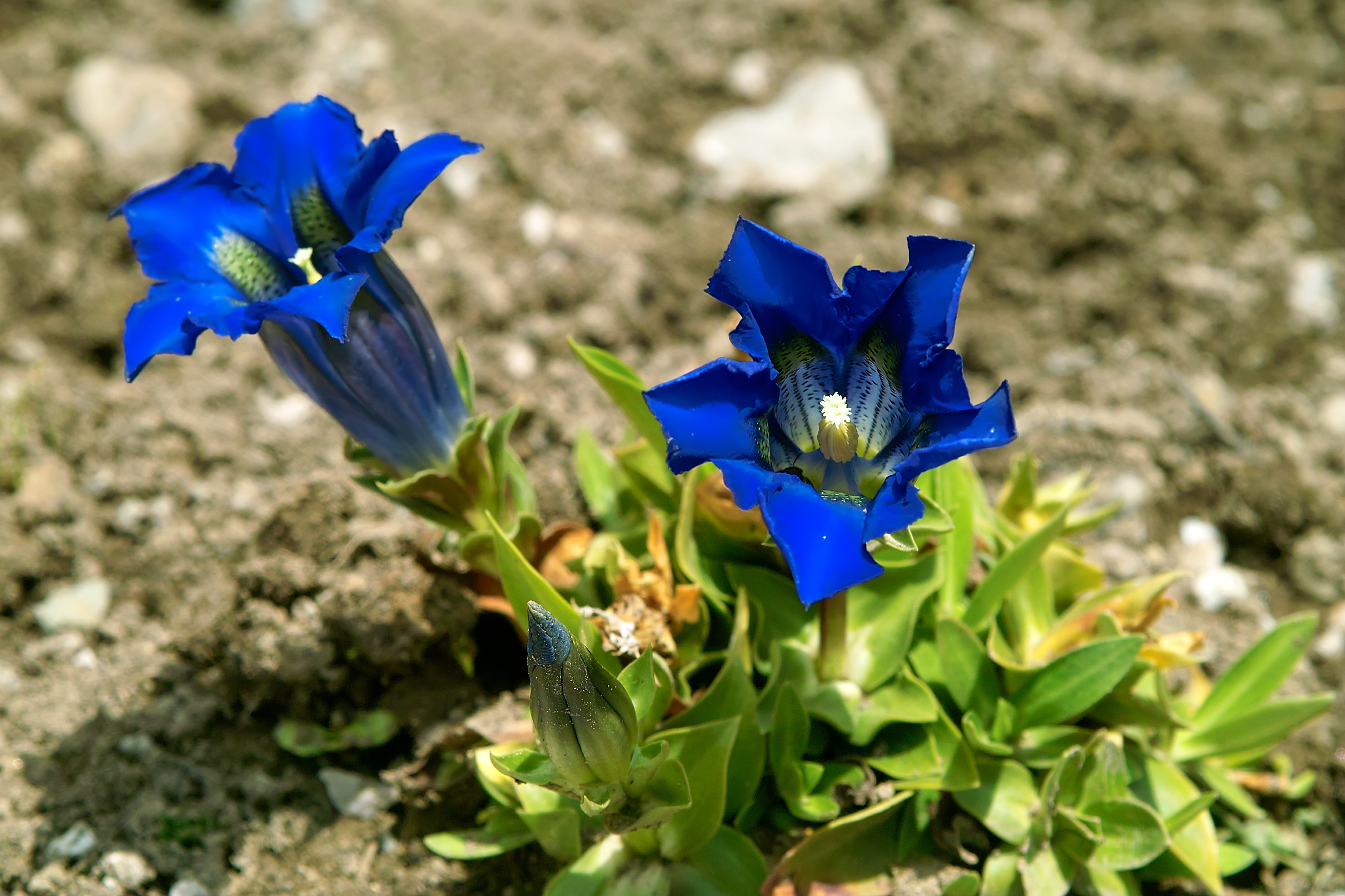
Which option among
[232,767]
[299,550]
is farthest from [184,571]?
[232,767]

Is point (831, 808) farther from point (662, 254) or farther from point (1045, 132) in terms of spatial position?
point (1045, 132)

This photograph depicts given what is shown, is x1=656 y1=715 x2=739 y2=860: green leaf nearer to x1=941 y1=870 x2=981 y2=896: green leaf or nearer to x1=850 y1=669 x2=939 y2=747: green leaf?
x1=850 y1=669 x2=939 y2=747: green leaf

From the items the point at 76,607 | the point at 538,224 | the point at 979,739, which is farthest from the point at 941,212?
the point at 76,607

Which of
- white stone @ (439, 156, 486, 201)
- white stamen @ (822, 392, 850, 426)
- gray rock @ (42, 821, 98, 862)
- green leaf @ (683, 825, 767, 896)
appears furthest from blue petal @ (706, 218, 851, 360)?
white stone @ (439, 156, 486, 201)

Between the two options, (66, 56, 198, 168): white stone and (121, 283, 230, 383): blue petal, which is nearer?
(121, 283, 230, 383): blue petal

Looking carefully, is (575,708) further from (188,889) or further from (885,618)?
(188,889)

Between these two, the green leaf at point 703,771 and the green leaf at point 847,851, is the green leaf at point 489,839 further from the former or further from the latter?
the green leaf at point 847,851
